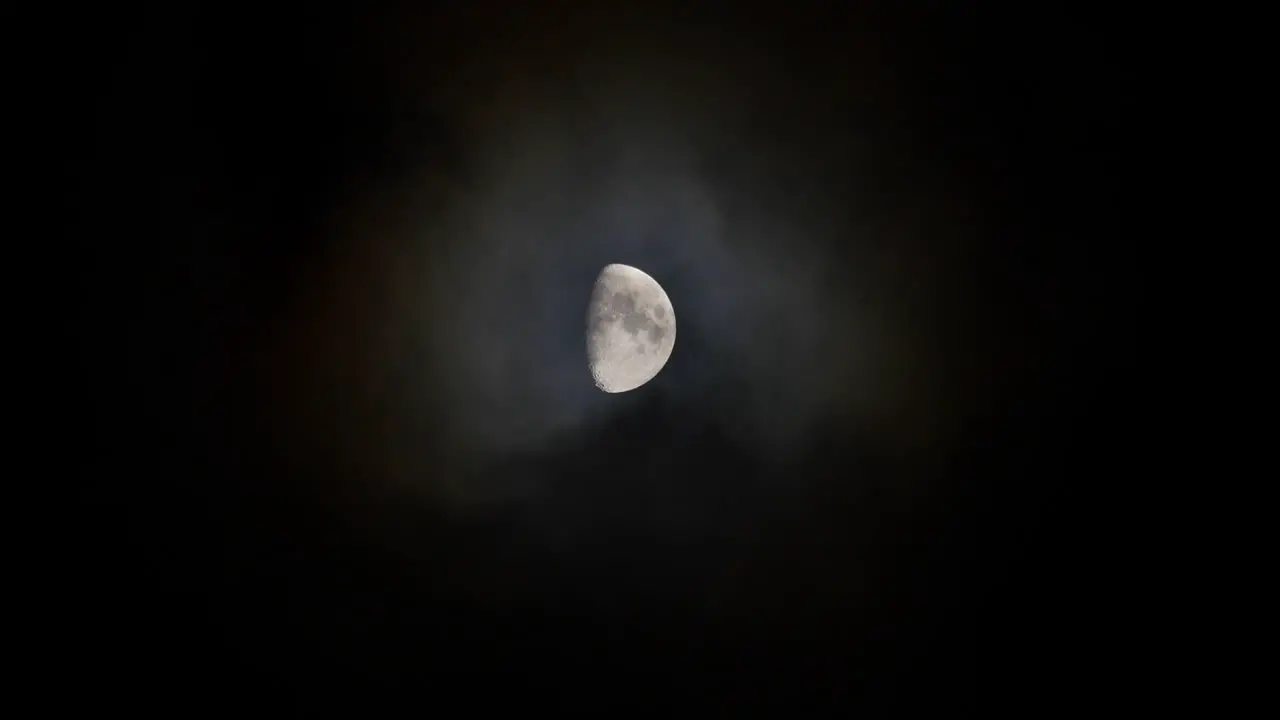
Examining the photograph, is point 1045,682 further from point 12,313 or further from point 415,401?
point 12,313

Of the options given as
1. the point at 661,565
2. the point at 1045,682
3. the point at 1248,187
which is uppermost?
the point at 1248,187

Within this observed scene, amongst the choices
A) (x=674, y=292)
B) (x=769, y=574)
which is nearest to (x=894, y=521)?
(x=769, y=574)

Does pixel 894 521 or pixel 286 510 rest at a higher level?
pixel 894 521

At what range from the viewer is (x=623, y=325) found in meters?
2.63

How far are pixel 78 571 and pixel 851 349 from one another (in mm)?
2406

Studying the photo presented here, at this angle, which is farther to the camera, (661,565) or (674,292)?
(661,565)

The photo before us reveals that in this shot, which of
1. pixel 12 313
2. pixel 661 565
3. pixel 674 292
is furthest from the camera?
pixel 661 565

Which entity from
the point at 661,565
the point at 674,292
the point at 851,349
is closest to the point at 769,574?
the point at 661,565

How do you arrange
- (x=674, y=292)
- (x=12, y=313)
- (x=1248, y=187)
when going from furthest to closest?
(x=674, y=292) < (x=1248, y=187) < (x=12, y=313)

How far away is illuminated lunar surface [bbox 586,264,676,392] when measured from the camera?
262 cm

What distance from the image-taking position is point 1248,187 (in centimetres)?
250

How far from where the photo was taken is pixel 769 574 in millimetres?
2912

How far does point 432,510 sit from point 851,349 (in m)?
1.49

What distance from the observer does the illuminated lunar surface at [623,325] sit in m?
2.62
